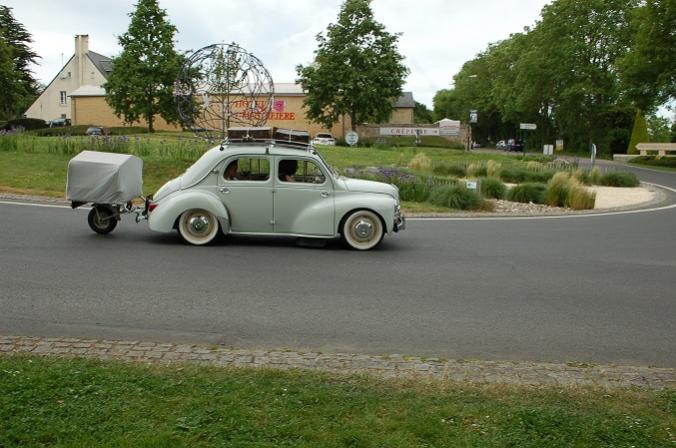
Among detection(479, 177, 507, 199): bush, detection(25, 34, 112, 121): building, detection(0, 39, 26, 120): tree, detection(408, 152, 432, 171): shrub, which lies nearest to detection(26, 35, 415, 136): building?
detection(25, 34, 112, 121): building

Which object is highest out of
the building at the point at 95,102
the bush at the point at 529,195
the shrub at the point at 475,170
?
the building at the point at 95,102

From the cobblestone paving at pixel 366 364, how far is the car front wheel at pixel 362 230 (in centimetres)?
487

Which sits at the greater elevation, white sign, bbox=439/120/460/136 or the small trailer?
white sign, bbox=439/120/460/136

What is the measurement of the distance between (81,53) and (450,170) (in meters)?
62.6

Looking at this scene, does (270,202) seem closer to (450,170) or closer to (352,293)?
(352,293)

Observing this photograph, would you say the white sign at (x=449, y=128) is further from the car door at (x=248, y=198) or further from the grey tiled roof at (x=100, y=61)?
the car door at (x=248, y=198)

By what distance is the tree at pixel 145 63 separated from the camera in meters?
48.0

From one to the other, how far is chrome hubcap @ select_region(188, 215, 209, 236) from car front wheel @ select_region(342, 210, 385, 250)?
79.1 inches

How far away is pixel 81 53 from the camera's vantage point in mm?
79812

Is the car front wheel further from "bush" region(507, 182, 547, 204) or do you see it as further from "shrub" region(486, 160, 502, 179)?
"shrub" region(486, 160, 502, 179)

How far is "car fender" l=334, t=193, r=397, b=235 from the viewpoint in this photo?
10.4m

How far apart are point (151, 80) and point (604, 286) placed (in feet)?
143

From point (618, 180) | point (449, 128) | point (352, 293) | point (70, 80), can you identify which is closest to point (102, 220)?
point (352, 293)

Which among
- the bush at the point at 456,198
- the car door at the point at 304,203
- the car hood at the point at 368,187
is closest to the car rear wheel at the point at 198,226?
the car door at the point at 304,203
